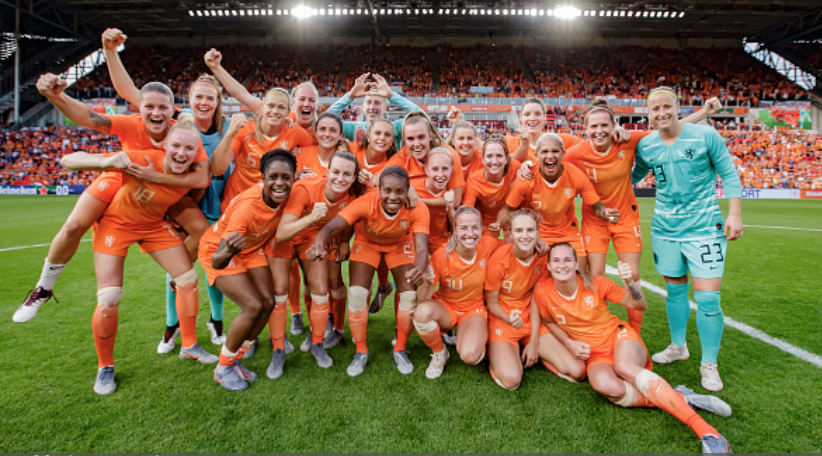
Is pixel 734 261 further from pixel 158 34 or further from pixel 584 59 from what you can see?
pixel 158 34

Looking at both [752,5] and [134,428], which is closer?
[134,428]

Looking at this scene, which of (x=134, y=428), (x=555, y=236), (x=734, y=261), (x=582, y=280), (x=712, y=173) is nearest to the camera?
(x=134, y=428)

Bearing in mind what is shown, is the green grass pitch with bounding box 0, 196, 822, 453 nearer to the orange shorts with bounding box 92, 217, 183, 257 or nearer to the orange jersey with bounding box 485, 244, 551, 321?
the orange jersey with bounding box 485, 244, 551, 321

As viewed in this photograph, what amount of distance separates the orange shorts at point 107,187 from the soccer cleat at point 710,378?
15.5ft

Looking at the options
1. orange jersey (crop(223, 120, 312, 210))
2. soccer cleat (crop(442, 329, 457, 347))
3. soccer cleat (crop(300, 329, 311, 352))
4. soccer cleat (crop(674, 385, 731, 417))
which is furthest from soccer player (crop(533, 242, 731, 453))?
orange jersey (crop(223, 120, 312, 210))

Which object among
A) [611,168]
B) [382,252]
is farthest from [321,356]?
[611,168]

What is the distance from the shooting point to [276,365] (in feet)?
11.4

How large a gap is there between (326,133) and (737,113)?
34.6m

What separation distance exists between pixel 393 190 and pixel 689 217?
Result: 98.6 inches

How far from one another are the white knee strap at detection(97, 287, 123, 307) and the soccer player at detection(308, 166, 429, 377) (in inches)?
60.3

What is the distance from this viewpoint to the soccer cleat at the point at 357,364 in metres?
3.44

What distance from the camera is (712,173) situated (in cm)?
369

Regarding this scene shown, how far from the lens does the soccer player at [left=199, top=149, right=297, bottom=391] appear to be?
325cm

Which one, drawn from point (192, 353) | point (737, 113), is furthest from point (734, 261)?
point (737, 113)
